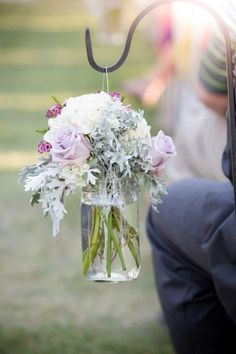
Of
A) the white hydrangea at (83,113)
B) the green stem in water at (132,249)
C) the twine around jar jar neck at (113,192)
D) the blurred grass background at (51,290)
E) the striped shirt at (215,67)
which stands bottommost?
the blurred grass background at (51,290)

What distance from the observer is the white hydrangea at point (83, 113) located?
228 cm

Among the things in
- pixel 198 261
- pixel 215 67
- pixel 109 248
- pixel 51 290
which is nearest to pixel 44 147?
pixel 109 248

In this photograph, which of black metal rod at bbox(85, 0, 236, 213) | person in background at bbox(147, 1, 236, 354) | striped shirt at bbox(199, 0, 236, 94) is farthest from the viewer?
striped shirt at bbox(199, 0, 236, 94)

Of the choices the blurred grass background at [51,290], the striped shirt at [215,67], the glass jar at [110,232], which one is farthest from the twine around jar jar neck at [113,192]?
the blurred grass background at [51,290]

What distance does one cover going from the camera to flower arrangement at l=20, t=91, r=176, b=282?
2254 millimetres

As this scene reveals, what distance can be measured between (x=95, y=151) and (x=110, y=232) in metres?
0.21

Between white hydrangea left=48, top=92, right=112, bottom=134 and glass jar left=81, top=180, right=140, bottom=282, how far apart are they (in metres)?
0.16

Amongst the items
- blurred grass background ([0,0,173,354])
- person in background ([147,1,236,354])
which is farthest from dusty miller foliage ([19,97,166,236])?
blurred grass background ([0,0,173,354])

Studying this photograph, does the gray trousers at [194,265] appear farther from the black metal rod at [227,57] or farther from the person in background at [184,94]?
the person in background at [184,94]

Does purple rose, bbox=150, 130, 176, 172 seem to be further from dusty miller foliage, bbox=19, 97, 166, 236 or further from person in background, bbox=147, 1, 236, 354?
person in background, bbox=147, 1, 236, 354

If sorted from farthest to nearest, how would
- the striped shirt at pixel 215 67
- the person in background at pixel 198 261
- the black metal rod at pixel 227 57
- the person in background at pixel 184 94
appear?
the person in background at pixel 184 94
the striped shirt at pixel 215 67
the person in background at pixel 198 261
the black metal rod at pixel 227 57

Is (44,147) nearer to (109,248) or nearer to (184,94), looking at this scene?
(109,248)

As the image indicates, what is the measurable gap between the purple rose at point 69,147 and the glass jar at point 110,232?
4.4 inches

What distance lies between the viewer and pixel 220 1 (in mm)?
2793
